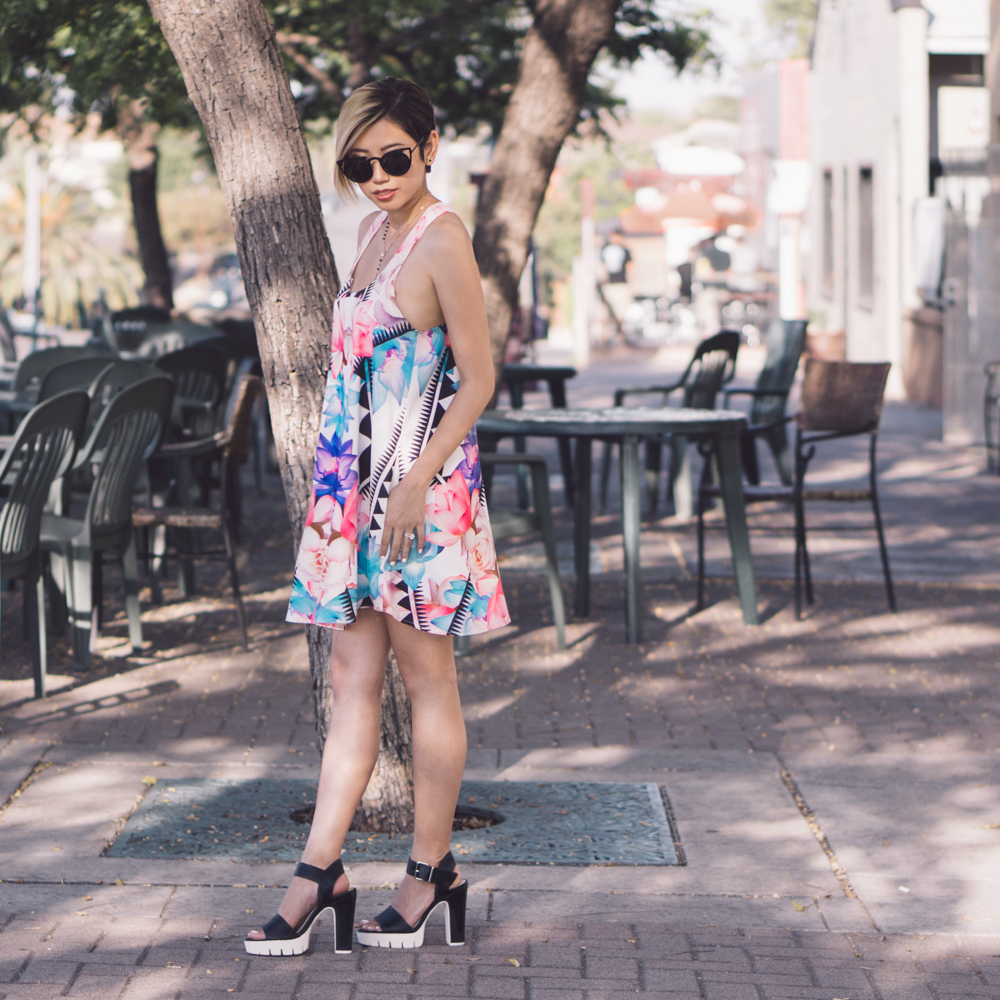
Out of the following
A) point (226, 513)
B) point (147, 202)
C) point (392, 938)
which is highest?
point (147, 202)

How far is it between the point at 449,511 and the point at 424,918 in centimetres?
94

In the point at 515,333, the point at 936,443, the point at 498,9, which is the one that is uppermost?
the point at 498,9

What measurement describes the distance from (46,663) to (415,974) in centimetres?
325

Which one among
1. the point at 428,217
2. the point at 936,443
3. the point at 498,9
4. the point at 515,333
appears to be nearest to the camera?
the point at 428,217

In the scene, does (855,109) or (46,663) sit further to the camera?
(855,109)

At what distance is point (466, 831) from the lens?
4.50 metres

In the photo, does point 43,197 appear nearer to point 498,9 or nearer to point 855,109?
point 855,109

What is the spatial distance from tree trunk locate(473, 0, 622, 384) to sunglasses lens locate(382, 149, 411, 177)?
4.87m

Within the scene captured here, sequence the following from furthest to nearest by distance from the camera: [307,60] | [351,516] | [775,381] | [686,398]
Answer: [307,60] → [775,381] → [686,398] → [351,516]

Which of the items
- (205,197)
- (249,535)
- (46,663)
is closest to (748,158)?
(205,197)

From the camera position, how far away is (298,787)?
4879mm

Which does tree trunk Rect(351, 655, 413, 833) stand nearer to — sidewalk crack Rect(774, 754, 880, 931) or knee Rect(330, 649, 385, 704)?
knee Rect(330, 649, 385, 704)

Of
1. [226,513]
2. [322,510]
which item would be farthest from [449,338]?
[226,513]

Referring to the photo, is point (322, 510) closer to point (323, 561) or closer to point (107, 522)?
point (323, 561)
